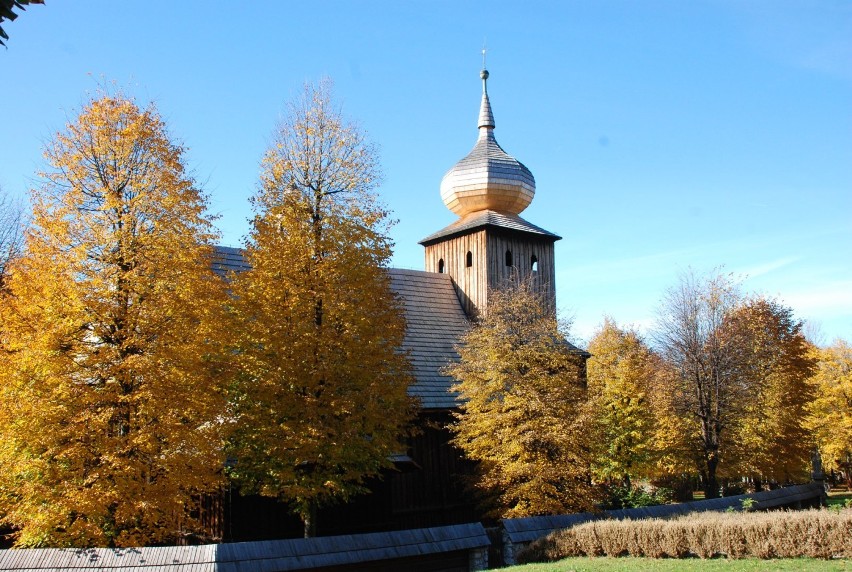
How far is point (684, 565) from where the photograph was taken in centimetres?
1348

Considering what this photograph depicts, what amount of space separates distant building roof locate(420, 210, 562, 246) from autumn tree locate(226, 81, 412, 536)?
1241cm

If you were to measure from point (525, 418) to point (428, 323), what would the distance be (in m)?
8.37

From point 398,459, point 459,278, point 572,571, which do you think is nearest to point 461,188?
point 459,278

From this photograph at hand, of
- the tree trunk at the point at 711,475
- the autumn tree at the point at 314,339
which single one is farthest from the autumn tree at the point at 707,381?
the autumn tree at the point at 314,339

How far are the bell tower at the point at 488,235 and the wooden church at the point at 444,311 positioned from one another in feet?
0.13

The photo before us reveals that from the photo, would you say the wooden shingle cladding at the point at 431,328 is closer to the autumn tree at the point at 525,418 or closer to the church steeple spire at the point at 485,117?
the autumn tree at the point at 525,418

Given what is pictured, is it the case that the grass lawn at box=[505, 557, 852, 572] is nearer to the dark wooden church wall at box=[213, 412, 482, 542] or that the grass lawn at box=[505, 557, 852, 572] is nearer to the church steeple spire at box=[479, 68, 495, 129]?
the dark wooden church wall at box=[213, 412, 482, 542]

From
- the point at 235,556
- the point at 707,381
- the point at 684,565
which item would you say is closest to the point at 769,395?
the point at 707,381

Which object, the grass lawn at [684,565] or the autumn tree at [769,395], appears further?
the autumn tree at [769,395]

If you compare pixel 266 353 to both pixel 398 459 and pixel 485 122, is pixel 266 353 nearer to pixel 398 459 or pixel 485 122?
pixel 398 459

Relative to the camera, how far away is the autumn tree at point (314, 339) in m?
14.9

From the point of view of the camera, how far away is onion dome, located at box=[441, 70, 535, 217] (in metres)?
30.2

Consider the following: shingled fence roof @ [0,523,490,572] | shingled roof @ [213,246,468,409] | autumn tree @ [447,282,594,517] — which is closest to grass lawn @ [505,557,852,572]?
shingled fence roof @ [0,523,490,572]

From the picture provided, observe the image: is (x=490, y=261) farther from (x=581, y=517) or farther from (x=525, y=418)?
(x=581, y=517)
